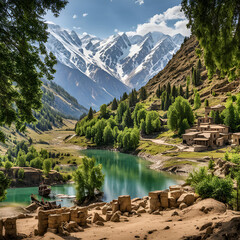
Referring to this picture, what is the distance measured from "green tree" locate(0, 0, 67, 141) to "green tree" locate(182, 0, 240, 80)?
7945 millimetres

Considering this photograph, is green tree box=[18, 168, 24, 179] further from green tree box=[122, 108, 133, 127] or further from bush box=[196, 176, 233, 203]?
green tree box=[122, 108, 133, 127]

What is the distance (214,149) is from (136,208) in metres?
75.5

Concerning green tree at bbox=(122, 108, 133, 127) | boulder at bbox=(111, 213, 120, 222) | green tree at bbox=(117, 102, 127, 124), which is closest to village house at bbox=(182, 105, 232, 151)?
green tree at bbox=(122, 108, 133, 127)

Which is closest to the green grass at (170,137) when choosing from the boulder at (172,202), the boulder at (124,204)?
the boulder at (172,202)

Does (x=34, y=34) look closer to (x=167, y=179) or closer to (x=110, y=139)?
(x=167, y=179)

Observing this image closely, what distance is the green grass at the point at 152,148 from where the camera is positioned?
105 meters

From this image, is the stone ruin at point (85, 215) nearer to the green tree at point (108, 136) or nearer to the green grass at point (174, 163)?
the green grass at point (174, 163)

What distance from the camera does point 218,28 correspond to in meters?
14.8

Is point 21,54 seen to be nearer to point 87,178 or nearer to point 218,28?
point 218,28

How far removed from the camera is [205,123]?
11831cm

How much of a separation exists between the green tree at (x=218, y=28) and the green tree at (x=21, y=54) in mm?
7945

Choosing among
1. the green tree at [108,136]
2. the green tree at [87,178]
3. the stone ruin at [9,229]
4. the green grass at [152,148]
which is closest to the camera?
the stone ruin at [9,229]

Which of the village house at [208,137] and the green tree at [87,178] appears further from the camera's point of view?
the village house at [208,137]

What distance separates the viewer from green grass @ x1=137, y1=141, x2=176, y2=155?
10483 centimetres
